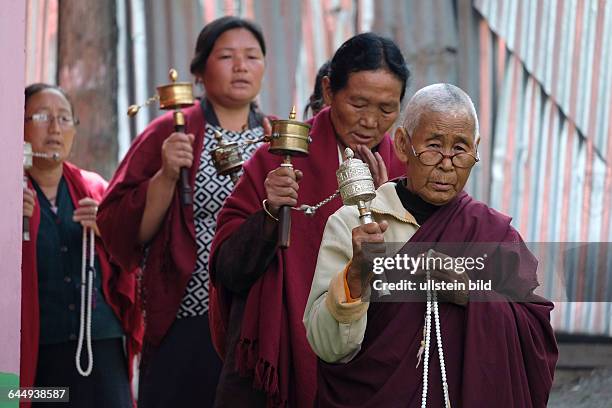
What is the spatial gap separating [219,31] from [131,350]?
1523 mm

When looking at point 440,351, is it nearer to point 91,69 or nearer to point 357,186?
point 357,186

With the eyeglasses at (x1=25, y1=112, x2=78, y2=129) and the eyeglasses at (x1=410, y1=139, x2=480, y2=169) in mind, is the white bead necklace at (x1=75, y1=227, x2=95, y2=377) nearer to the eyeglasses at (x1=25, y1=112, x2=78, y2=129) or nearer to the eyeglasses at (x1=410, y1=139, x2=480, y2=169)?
the eyeglasses at (x1=25, y1=112, x2=78, y2=129)

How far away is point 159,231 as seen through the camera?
552cm

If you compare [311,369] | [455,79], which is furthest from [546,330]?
[455,79]

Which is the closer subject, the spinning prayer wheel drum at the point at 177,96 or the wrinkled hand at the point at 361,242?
the wrinkled hand at the point at 361,242

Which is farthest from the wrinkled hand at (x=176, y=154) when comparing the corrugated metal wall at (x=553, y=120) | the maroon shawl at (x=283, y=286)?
the corrugated metal wall at (x=553, y=120)

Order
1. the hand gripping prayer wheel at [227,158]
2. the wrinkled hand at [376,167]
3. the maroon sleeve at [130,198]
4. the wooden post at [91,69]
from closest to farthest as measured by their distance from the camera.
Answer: the wrinkled hand at [376,167], the hand gripping prayer wheel at [227,158], the maroon sleeve at [130,198], the wooden post at [91,69]

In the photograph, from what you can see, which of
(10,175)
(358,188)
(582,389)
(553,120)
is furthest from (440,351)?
(553,120)

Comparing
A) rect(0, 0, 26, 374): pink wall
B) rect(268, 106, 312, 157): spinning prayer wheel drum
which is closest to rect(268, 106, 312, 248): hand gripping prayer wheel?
rect(268, 106, 312, 157): spinning prayer wheel drum

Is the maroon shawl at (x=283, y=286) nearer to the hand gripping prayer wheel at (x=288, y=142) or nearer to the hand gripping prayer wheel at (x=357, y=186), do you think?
the hand gripping prayer wheel at (x=288, y=142)

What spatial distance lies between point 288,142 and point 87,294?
189 centimetres

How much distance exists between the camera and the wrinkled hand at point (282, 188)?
13.7ft

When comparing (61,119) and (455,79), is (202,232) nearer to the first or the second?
(61,119)

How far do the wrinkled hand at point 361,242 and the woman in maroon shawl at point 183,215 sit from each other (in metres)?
1.98
